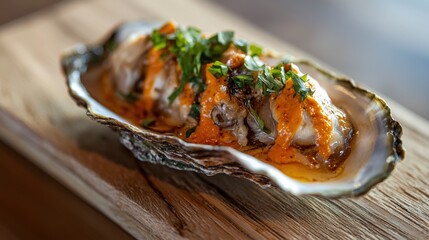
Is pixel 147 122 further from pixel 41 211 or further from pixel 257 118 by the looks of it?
pixel 41 211

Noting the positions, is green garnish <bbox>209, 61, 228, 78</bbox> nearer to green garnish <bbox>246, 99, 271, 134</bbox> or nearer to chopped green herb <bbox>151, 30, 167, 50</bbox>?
green garnish <bbox>246, 99, 271, 134</bbox>

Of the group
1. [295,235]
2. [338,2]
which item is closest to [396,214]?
[295,235]

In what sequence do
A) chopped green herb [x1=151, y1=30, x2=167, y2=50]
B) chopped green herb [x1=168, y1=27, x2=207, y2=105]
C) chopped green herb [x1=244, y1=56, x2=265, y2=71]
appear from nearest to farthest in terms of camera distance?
chopped green herb [x1=244, y1=56, x2=265, y2=71]
chopped green herb [x1=168, y1=27, x2=207, y2=105]
chopped green herb [x1=151, y1=30, x2=167, y2=50]

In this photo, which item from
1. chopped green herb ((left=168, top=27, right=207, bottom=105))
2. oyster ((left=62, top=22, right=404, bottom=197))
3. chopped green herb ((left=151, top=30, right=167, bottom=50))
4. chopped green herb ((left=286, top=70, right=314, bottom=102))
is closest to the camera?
oyster ((left=62, top=22, right=404, bottom=197))

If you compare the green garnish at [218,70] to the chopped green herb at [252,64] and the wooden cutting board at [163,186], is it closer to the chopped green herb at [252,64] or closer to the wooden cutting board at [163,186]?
the chopped green herb at [252,64]

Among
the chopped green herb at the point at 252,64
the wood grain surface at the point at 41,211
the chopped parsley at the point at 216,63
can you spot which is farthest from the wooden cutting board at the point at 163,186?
the chopped green herb at the point at 252,64

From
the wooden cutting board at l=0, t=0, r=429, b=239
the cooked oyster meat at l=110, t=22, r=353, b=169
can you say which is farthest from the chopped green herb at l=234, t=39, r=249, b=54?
the wooden cutting board at l=0, t=0, r=429, b=239
